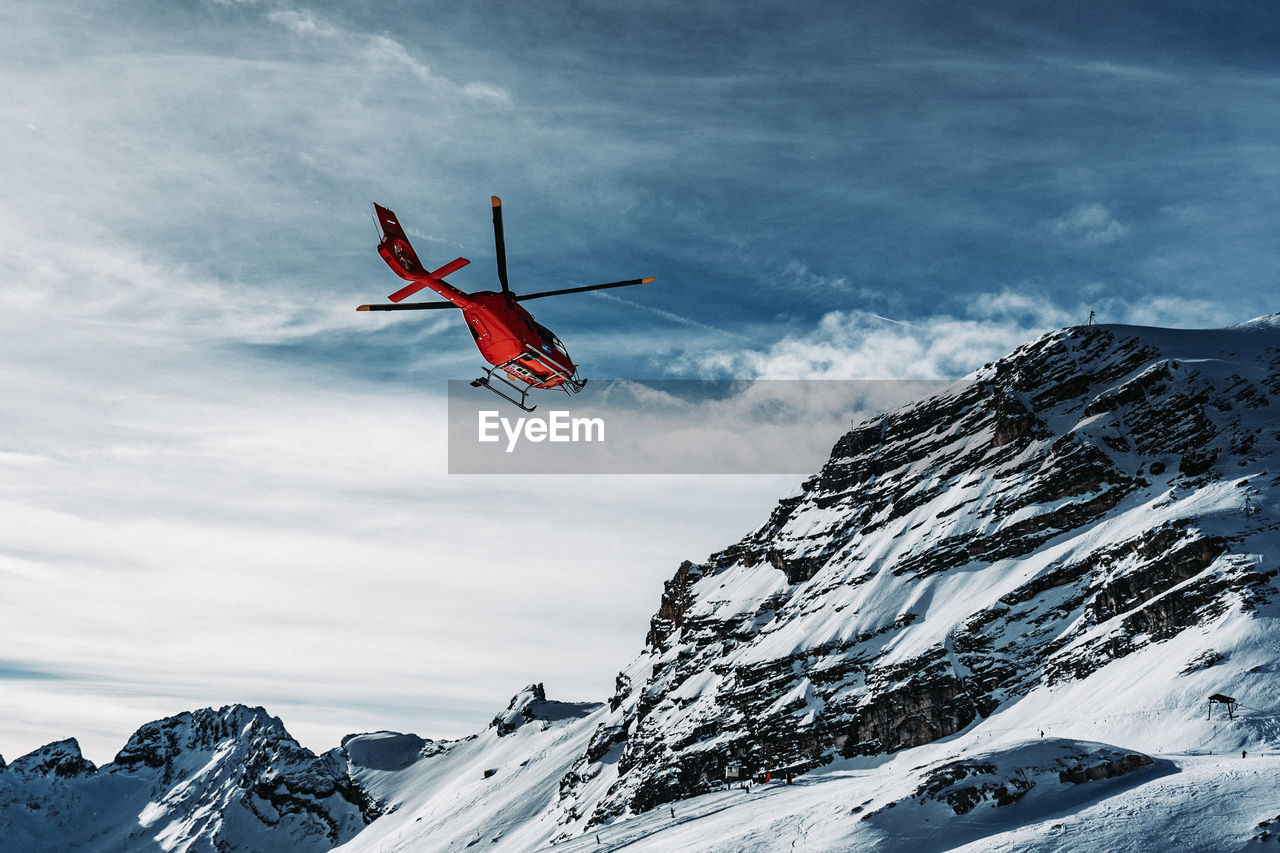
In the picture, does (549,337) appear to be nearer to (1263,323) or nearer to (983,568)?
(983,568)

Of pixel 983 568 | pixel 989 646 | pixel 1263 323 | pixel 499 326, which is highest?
pixel 1263 323

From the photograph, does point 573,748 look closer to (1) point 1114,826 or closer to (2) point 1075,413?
(2) point 1075,413

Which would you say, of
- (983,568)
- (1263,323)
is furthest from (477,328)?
(1263,323)

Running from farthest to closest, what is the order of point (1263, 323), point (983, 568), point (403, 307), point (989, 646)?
point (1263, 323) < point (983, 568) < point (989, 646) < point (403, 307)

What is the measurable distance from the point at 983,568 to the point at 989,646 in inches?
739

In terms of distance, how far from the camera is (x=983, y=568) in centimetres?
11881

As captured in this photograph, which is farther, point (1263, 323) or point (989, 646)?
point (1263, 323)

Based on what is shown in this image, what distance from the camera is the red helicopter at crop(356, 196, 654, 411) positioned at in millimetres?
33031

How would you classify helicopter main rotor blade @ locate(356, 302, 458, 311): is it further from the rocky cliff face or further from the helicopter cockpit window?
the rocky cliff face

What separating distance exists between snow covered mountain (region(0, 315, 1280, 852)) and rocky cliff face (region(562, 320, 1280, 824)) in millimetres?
397

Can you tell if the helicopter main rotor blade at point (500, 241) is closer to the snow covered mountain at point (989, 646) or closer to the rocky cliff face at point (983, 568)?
the snow covered mountain at point (989, 646)

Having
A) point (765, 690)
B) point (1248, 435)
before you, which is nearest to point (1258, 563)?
point (1248, 435)

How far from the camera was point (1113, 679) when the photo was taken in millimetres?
79750

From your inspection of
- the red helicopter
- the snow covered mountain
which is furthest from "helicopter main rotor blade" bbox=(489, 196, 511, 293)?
the snow covered mountain
